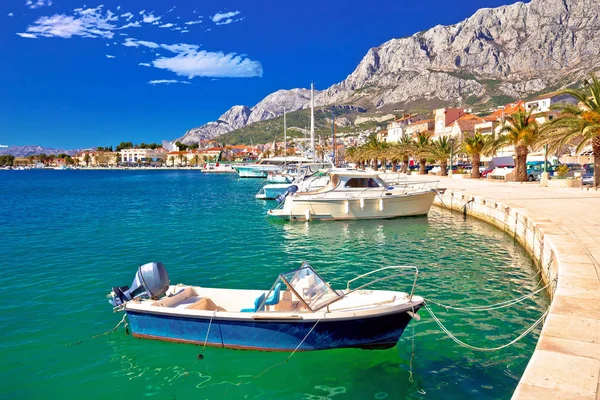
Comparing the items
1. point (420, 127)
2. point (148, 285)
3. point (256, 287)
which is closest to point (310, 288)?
point (148, 285)

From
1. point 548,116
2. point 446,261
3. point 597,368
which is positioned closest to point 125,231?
point 446,261

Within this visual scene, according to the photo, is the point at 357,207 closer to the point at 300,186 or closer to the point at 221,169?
the point at 300,186

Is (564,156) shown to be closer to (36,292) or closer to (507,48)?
(36,292)

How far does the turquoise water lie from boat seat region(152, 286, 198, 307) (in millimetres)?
799

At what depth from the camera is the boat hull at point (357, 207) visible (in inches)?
962

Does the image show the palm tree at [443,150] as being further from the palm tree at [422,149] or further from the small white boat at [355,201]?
the small white boat at [355,201]

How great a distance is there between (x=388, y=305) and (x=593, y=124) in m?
23.1

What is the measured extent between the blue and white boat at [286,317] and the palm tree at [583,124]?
22681 millimetres

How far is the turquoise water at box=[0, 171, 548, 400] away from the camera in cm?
717

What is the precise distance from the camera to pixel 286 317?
7344 mm

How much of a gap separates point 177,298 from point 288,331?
8.80ft

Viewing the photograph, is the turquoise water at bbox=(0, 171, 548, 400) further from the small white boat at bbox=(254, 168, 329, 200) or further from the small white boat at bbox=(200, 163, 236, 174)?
the small white boat at bbox=(200, 163, 236, 174)

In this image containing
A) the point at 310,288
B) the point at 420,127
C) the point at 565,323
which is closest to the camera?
the point at 565,323

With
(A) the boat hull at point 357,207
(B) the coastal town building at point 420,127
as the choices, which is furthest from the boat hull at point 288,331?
(B) the coastal town building at point 420,127
